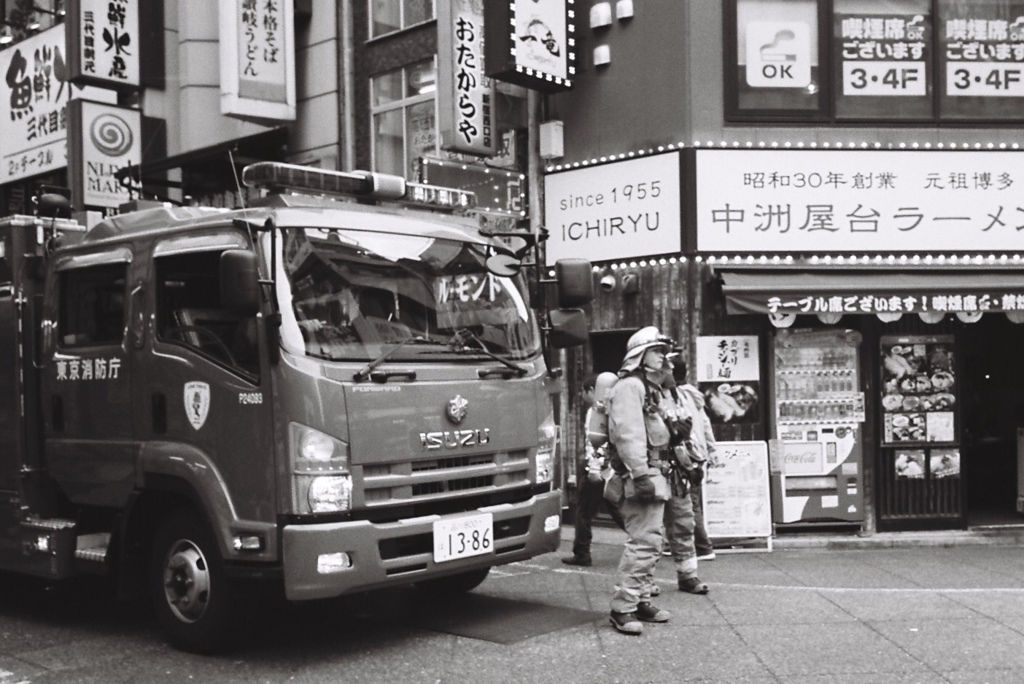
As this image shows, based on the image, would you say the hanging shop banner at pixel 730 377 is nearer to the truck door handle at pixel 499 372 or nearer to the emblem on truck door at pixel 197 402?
the truck door handle at pixel 499 372

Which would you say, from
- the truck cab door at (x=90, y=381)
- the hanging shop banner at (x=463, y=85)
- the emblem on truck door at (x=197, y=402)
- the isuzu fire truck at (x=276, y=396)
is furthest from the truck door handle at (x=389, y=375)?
the hanging shop banner at (x=463, y=85)

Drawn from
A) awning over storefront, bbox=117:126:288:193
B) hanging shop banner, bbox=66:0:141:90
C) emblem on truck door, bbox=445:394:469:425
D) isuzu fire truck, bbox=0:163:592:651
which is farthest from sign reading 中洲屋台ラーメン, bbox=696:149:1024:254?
hanging shop banner, bbox=66:0:141:90

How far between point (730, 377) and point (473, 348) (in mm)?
4701

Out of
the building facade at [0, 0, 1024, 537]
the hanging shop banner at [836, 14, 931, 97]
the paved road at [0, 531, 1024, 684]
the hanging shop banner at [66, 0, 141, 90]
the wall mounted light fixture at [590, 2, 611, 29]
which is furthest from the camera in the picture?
the hanging shop banner at [66, 0, 141, 90]

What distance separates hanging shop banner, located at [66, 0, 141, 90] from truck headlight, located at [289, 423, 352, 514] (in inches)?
453

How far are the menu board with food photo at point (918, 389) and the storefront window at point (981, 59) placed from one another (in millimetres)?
2530

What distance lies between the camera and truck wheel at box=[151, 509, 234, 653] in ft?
21.4

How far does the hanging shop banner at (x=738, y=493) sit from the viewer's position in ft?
34.8

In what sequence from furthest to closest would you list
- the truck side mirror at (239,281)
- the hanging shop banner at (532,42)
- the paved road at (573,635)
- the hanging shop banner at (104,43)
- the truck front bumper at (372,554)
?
the hanging shop banner at (104,43) → the hanging shop banner at (532,42) → the paved road at (573,635) → the truck front bumper at (372,554) → the truck side mirror at (239,281)

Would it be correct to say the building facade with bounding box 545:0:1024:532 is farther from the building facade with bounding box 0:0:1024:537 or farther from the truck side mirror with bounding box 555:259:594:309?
the truck side mirror with bounding box 555:259:594:309

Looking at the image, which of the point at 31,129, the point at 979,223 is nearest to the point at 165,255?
the point at 979,223

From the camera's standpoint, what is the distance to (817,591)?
8531 mm

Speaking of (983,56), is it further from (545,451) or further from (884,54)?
(545,451)

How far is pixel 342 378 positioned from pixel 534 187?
6.65 metres
